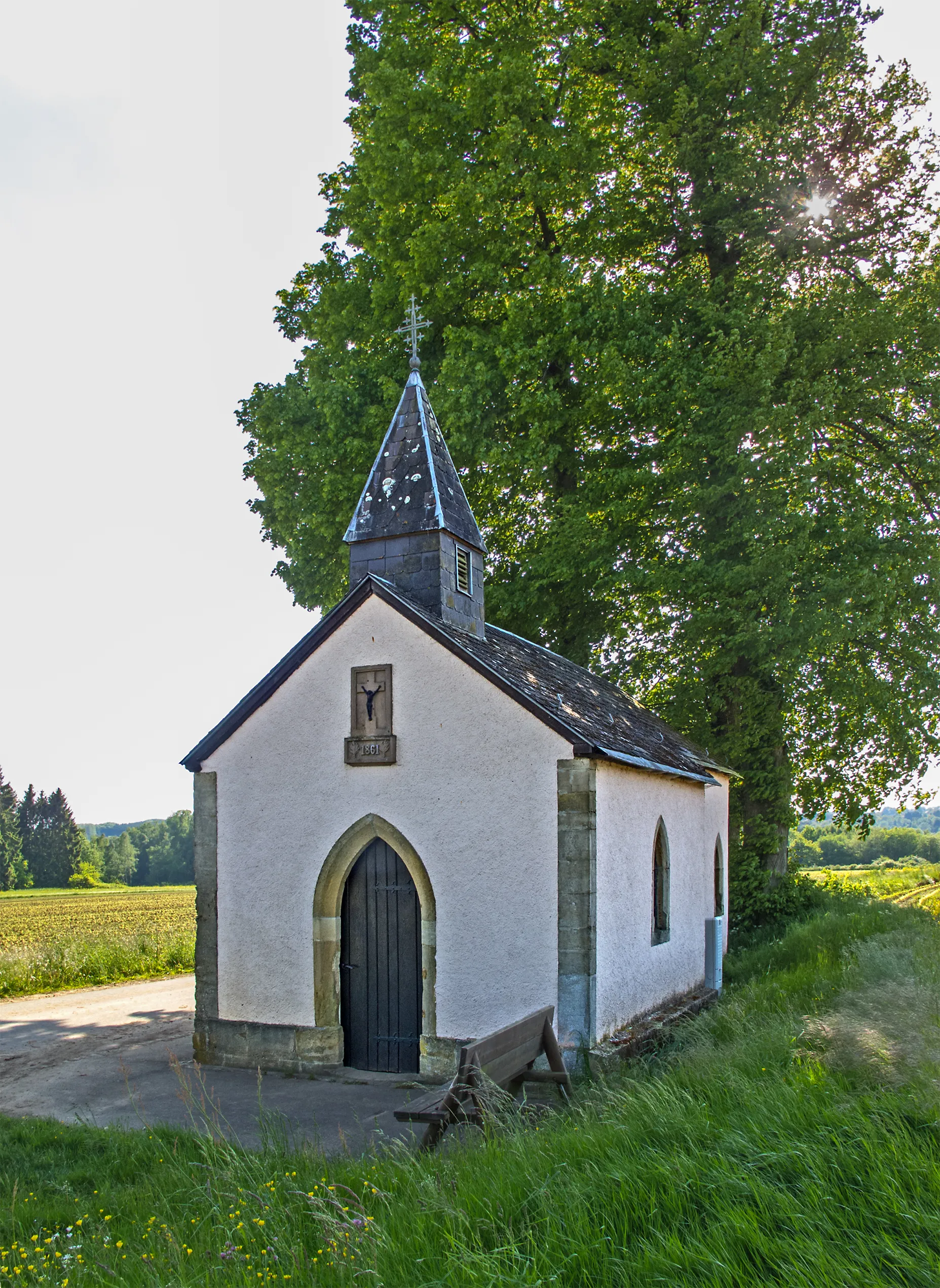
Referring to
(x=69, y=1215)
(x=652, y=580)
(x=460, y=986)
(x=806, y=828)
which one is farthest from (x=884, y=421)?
(x=806, y=828)

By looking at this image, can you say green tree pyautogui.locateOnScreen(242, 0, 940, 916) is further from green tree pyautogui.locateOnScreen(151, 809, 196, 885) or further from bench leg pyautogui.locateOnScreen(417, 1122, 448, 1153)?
green tree pyautogui.locateOnScreen(151, 809, 196, 885)

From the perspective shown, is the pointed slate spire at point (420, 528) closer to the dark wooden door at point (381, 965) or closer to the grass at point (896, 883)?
the dark wooden door at point (381, 965)

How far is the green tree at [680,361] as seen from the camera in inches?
639

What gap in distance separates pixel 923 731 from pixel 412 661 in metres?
11.6

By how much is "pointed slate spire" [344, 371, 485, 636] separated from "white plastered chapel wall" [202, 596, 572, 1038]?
165 centimetres

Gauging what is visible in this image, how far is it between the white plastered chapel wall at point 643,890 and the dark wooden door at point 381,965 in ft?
7.06

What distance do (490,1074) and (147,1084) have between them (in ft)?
16.7

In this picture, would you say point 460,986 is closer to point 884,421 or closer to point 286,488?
point 286,488

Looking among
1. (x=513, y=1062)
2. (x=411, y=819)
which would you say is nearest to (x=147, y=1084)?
(x=411, y=819)

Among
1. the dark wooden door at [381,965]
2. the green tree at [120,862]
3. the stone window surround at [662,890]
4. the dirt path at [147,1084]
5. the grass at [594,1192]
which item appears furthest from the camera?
the green tree at [120,862]

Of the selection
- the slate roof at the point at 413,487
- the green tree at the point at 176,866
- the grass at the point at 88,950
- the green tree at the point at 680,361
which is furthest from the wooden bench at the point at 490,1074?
the green tree at the point at 176,866

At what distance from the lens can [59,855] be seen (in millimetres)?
87562

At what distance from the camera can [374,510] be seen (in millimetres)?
12602

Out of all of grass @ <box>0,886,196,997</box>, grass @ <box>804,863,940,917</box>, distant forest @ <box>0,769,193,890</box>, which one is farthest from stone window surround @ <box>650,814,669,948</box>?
distant forest @ <box>0,769,193,890</box>
